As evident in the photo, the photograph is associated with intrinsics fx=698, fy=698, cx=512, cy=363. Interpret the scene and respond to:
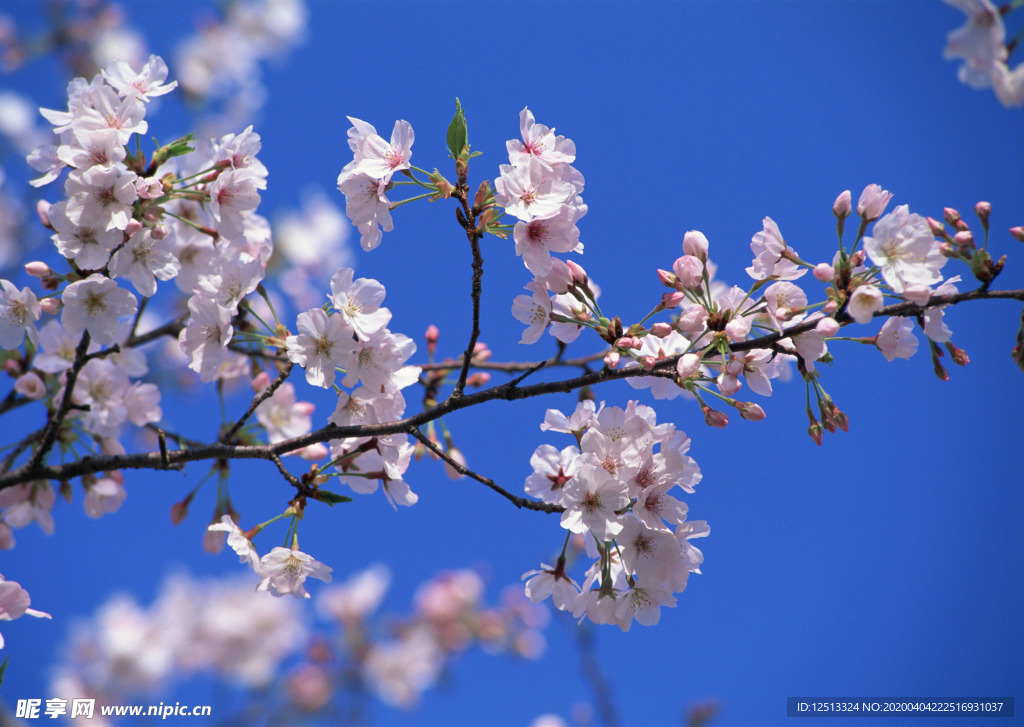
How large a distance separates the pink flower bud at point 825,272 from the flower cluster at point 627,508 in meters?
0.53

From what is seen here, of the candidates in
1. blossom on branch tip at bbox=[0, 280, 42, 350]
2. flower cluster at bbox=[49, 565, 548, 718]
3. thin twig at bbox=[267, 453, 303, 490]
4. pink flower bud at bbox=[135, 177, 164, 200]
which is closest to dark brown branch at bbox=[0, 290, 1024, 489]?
thin twig at bbox=[267, 453, 303, 490]

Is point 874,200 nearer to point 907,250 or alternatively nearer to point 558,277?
point 907,250

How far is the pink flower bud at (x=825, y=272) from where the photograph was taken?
168 cm

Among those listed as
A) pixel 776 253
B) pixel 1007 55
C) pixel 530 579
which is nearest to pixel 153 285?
pixel 530 579

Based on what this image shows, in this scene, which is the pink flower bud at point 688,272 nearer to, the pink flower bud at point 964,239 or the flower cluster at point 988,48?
the pink flower bud at point 964,239

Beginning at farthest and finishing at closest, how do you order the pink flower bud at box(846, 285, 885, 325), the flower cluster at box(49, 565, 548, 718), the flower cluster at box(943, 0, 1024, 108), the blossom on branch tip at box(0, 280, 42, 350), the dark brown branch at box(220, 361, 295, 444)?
the flower cluster at box(49, 565, 548, 718) < the blossom on branch tip at box(0, 280, 42, 350) < the dark brown branch at box(220, 361, 295, 444) < the pink flower bud at box(846, 285, 885, 325) < the flower cluster at box(943, 0, 1024, 108)

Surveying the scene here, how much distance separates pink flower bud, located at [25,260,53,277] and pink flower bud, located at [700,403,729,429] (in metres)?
2.00

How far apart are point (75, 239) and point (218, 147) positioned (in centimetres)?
54

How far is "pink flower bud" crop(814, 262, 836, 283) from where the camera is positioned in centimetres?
168

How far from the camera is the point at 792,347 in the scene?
178cm

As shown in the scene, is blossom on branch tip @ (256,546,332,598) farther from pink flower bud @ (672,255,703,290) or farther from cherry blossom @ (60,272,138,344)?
pink flower bud @ (672,255,703,290)

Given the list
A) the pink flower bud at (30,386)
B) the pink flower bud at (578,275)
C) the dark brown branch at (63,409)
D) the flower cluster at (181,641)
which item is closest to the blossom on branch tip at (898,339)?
the pink flower bud at (578,275)

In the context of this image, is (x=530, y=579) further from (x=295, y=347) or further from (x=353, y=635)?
(x=353, y=635)

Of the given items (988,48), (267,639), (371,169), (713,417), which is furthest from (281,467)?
(267,639)
